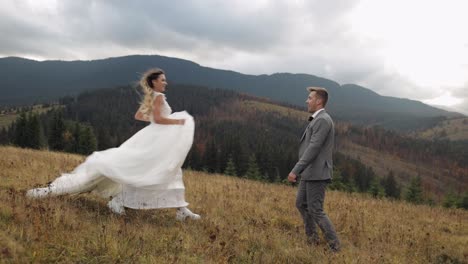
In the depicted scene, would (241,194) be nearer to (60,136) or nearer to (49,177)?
(49,177)

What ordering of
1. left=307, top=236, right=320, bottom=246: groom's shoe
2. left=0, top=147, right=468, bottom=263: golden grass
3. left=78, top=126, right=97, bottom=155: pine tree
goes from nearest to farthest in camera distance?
left=0, top=147, right=468, bottom=263: golden grass → left=307, top=236, right=320, bottom=246: groom's shoe → left=78, top=126, right=97, bottom=155: pine tree

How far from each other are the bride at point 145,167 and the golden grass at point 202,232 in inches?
12.3

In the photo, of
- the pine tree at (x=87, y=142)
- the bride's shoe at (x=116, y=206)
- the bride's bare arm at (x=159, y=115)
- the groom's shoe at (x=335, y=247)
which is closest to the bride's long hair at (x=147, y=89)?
the bride's bare arm at (x=159, y=115)

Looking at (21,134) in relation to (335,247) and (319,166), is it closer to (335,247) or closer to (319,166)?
(319,166)

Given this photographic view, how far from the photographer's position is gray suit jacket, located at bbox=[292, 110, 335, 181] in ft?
20.3

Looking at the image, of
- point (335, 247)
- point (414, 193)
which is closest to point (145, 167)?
point (335, 247)

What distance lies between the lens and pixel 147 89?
6711mm

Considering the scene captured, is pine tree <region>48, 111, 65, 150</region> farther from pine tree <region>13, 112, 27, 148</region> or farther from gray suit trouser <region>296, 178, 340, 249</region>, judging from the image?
gray suit trouser <region>296, 178, 340, 249</region>

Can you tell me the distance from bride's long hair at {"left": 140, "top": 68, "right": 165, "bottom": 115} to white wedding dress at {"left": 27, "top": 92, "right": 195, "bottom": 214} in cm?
33

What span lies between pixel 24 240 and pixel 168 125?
9.77ft

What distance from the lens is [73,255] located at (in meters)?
4.18

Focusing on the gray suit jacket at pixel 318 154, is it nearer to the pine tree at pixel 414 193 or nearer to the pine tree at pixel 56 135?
the pine tree at pixel 414 193

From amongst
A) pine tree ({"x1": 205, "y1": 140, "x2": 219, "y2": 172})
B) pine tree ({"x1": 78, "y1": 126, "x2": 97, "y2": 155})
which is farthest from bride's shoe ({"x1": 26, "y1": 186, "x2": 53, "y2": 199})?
pine tree ({"x1": 205, "y1": 140, "x2": 219, "y2": 172})

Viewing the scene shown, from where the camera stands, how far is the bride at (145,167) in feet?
20.5
